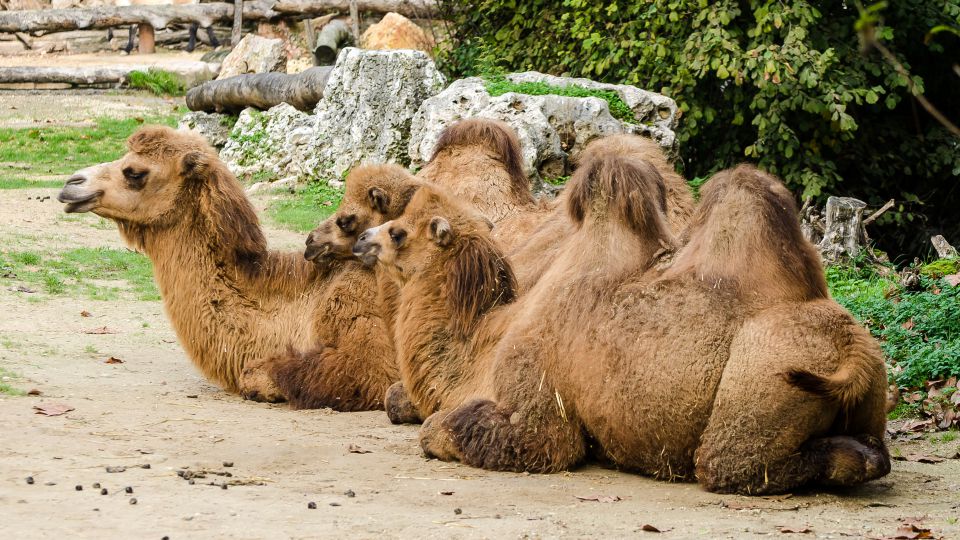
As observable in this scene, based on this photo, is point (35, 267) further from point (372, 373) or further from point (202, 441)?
point (202, 441)

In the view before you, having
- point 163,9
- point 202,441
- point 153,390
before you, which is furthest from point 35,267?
point 163,9

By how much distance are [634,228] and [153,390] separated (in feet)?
11.0

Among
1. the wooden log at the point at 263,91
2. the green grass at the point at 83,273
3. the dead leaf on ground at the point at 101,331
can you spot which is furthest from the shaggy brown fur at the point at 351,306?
the wooden log at the point at 263,91

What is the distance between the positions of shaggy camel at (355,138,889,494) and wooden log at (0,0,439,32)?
21.0 m

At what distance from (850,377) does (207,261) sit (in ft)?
14.2

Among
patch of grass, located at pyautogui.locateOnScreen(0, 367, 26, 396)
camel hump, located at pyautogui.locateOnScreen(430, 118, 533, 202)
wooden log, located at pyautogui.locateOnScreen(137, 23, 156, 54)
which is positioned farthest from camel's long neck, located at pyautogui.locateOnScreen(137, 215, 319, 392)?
wooden log, located at pyautogui.locateOnScreen(137, 23, 156, 54)

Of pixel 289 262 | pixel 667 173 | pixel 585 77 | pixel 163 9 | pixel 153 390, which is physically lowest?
pixel 153 390

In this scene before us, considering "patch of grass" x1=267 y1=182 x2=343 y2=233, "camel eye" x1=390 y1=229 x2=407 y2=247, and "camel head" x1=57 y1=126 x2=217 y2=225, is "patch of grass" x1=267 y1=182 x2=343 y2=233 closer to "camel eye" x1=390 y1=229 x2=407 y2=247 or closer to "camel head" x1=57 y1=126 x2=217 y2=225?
"camel head" x1=57 y1=126 x2=217 y2=225

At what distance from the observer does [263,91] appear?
59.5ft

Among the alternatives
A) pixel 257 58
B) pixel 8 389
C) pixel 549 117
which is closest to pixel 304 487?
pixel 8 389

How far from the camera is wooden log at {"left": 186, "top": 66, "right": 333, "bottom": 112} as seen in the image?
17531 millimetres

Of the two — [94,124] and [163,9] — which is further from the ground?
[163,9]

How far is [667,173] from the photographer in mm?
7805

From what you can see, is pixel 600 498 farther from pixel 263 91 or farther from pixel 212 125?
pixel 212 125
